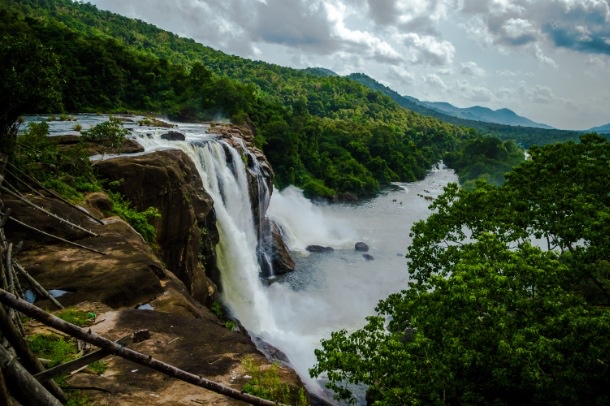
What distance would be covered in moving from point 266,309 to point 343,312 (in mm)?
5784

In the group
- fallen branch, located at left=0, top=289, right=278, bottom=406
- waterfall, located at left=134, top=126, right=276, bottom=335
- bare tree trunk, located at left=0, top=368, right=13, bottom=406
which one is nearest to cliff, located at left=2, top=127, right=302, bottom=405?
fallen branch, located at left=0, top=289, right=278, bottom=406

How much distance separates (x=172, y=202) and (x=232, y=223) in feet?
26.6

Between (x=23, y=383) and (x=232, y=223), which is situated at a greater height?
(x=23, y=383)

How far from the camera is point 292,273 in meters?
34.2

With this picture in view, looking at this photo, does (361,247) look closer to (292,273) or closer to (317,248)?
(317,248)

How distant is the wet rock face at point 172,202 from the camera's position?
1888 centimetres

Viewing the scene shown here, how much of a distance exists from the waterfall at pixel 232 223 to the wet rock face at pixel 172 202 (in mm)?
3401

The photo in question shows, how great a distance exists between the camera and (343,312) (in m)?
28.9

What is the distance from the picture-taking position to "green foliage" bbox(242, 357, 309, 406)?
681 centimetres

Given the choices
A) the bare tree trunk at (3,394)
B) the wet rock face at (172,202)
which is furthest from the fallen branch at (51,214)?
the bare tree trunk at (3,394)

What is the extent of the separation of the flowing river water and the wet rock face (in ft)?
12.1

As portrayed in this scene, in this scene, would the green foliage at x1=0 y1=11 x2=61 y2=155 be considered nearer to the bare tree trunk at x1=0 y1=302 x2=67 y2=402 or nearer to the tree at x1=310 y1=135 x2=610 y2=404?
the bare tree trunk at x1=0 y1=302 x2=67 y2=402

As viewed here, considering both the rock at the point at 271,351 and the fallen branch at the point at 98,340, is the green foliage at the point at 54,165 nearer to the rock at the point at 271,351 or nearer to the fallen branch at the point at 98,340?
the rock at the point at 271,351

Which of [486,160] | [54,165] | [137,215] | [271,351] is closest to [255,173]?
[271,351]
